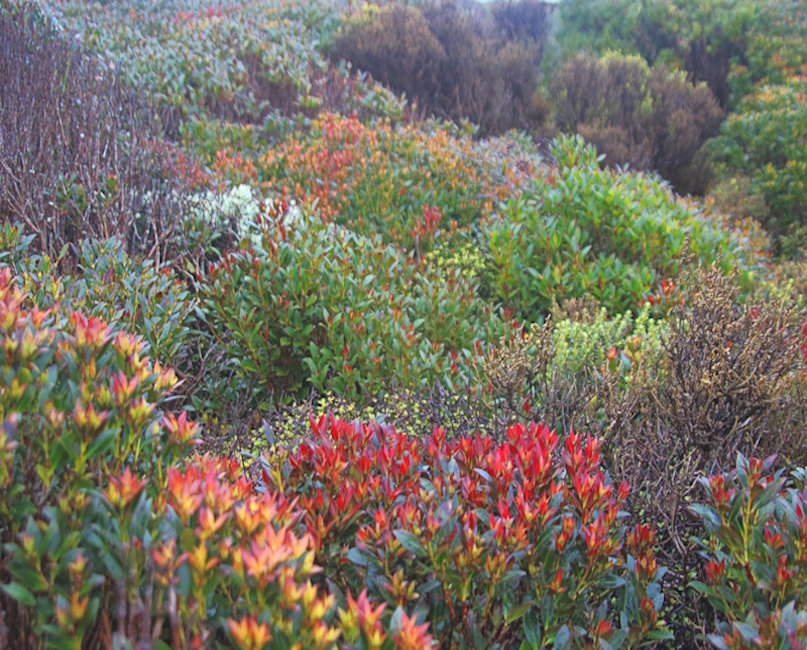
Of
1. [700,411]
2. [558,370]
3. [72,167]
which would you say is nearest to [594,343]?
[558,370]

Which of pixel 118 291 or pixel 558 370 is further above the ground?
pixel 558 370

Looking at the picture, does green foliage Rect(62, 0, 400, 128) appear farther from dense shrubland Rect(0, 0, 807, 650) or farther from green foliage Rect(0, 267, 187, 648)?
green foliage Rect(0, 267, 187, 648)

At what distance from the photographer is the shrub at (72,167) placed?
3711 millimetres

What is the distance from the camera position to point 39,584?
991mm

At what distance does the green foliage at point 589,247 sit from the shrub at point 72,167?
7.66 ft

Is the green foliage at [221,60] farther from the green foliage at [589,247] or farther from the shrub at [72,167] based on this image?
the green foliage at [589,247]

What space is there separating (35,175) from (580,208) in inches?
152

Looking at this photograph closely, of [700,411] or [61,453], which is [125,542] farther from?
[700,411]

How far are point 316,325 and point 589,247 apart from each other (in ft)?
6.56

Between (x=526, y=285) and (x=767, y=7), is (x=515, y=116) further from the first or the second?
(x=526, y=285)

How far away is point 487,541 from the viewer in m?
1.26

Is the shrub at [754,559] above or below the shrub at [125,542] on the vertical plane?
above

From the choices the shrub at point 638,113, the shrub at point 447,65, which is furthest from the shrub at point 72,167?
the shrub at point 638,113

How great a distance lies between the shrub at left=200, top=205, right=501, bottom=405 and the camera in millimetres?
3100
